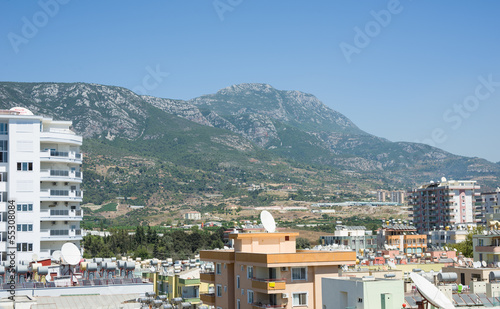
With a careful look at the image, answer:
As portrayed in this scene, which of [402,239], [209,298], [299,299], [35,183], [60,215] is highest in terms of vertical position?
[35,183]

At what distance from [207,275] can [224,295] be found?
2.31 meters

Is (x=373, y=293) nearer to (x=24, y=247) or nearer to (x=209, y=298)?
(x=209, y=298)

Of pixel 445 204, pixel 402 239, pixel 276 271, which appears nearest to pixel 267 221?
pixel 276 271

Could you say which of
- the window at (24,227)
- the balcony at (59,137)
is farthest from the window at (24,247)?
the balcony at (59,137)

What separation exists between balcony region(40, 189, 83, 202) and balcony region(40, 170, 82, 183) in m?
1.22

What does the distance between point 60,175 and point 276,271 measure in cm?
3529

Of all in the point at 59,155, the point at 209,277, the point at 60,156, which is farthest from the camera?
the point at 59,155

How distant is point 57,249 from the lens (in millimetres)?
64375

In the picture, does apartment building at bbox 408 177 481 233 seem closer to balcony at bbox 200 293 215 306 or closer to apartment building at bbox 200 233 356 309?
balcony at bbox 200 293 215 306

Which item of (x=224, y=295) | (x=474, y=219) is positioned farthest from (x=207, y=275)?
(x=474, y=219)

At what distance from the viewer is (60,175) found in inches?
2552

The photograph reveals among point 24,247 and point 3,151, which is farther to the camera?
point 3,151

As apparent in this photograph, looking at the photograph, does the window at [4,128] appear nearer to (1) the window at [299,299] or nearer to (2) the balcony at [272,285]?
(2) the balcony at [272,285]

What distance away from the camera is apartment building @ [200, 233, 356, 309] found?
116 feet
